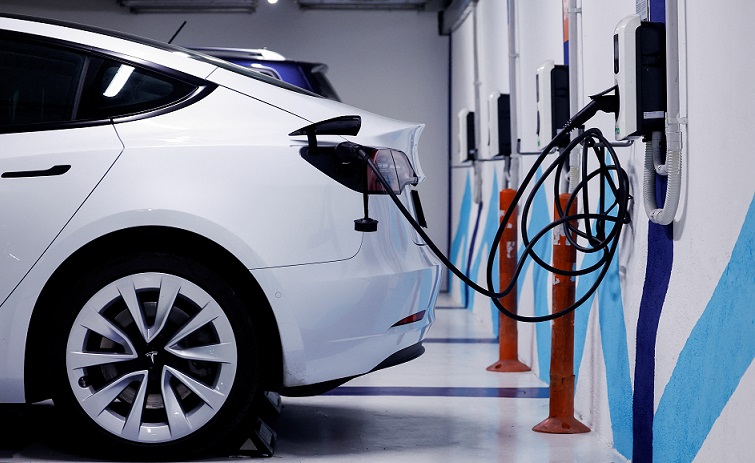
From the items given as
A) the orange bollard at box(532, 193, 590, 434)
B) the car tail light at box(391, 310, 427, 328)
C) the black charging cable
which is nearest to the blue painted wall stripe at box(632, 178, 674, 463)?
the black charging cable

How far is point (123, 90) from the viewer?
3.41 meters

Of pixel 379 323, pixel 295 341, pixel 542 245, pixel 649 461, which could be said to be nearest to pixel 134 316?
pixel 295 341

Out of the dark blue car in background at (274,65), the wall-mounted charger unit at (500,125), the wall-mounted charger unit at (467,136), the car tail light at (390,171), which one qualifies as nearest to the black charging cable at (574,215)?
the car tail light at (390,171)

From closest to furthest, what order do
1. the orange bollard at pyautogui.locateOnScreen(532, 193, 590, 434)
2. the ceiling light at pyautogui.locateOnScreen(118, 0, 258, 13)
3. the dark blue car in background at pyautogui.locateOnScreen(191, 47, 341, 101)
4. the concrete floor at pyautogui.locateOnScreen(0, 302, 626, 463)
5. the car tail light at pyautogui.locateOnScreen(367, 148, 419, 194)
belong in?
the car tail light at pyautogui.locateOnScreen(367, 148, 419, 194) → the concrete floor at pyautogui.locateOnScreen(0, 302, 626, 463) → the orange bollard at pyautogui.locateOnScreen(532, 193, 590, 434) → the dark blue car in background at pyautogui.locateOnScreen(191, 47, 341, 101) → the ceiling light at pyautogui.locateOnScreen(118, 0, 258, 13)

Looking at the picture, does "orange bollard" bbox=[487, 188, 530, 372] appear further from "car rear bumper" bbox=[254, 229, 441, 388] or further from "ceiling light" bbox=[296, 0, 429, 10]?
"ceiling light" bbox=[296, 0, 429, 10]

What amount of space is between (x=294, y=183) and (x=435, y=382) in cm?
209

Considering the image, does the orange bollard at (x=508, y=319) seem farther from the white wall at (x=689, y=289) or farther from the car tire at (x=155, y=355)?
the car tire at (x=155, y=355)

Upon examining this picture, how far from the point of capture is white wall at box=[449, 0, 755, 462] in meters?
2.56

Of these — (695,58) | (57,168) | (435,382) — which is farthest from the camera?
(435,382)

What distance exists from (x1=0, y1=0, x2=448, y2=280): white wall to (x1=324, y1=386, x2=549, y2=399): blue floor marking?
6.10m

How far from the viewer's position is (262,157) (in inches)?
130

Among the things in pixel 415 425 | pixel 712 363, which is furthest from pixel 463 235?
pixel 712 363

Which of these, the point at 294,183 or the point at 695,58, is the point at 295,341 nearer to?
the point at 294,183

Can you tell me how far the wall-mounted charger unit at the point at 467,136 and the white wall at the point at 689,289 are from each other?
3.39 metres
